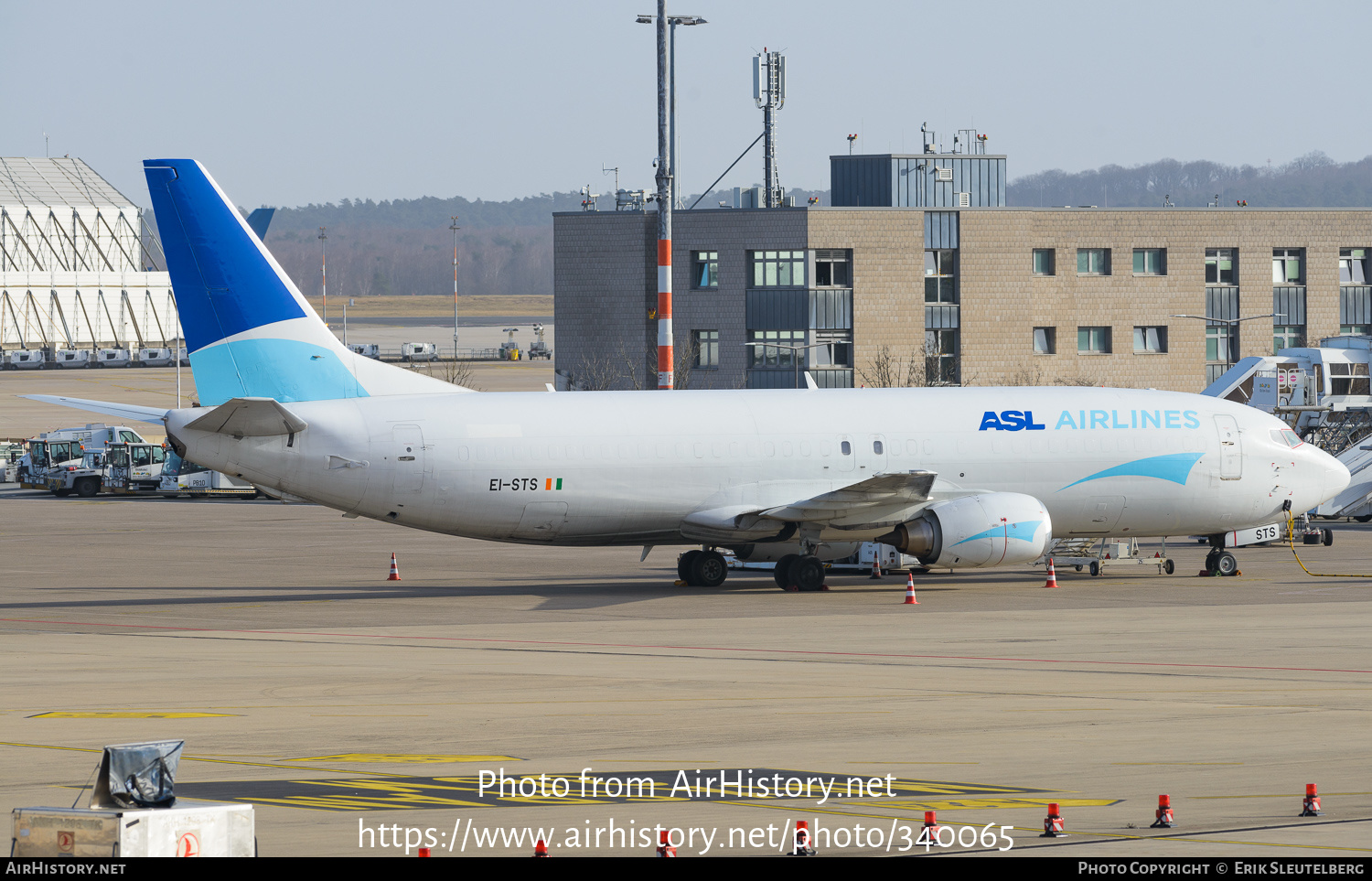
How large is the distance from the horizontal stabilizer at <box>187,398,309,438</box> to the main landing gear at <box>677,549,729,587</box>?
908cm

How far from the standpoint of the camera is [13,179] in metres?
195

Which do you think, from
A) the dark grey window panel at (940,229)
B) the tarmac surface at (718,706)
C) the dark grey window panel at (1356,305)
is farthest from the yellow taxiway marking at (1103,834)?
the dark grey window panel at (1356,305)

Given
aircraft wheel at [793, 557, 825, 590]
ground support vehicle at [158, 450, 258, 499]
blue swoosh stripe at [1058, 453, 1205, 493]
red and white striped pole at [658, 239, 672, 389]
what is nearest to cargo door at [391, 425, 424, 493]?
aircraft wheel at [793, 557, 825, 590]

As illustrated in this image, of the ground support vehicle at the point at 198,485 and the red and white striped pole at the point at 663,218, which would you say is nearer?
the red and white striped pole at the point at 663,218

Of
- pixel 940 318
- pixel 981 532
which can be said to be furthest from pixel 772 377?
pixel 981 532

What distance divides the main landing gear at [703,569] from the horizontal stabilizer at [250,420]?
9.08 m

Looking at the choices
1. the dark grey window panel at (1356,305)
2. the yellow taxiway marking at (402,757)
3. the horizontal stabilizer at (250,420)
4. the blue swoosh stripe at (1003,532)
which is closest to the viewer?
the yellow taxiway marking at (402,757)

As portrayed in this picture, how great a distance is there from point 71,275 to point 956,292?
113m

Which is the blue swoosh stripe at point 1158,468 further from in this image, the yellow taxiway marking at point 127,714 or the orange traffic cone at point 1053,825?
the orange traffic cone at point 1053,825

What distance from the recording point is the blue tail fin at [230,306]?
32.3m

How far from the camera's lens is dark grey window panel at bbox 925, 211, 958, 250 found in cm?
10031

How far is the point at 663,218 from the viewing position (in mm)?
51719
